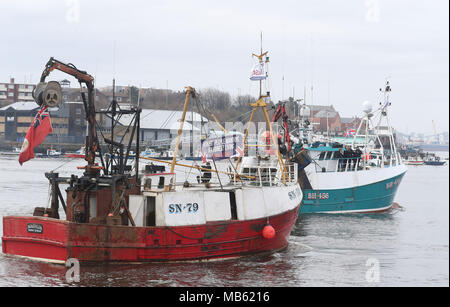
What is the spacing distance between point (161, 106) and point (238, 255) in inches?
5413

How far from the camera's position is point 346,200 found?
146 ft

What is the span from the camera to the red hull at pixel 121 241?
21.7 m

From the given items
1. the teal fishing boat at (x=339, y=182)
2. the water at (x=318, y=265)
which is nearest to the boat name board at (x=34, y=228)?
the water at (x=318, y=265)

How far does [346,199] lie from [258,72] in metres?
18.5

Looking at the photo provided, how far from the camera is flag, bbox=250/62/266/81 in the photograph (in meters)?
28.7

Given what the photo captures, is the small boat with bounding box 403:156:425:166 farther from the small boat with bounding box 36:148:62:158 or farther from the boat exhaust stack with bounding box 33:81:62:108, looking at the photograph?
the boat exhaust stack with bounding box 33:81:62:108

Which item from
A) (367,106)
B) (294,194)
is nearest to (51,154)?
(367,106)

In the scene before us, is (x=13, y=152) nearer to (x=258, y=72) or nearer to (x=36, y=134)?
(x=258, y=72)

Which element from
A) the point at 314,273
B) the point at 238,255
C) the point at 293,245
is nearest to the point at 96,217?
the point at 238,255

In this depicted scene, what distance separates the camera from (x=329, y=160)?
44812mm

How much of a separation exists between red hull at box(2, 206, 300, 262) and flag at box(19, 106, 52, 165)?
2.31 metres
